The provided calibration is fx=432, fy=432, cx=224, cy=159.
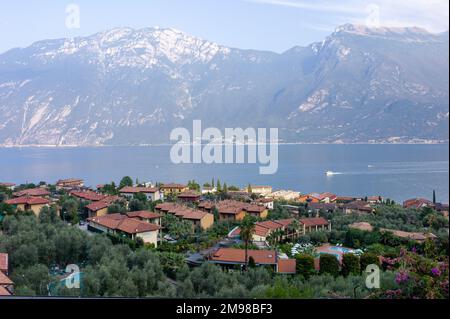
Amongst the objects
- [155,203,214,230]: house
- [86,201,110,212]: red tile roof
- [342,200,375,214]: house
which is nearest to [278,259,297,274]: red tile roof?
[155,203,214,230]: house

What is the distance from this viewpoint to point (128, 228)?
7891 mm

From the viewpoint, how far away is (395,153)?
35.6 m

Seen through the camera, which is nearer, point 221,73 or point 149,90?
point 221,73

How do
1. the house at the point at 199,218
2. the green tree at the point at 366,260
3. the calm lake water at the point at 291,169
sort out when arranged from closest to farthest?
1. the green tree at the point at 366,260
2. the house at the point at 199,218
3. the calm lake water at the point at 291,169

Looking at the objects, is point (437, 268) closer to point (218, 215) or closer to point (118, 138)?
point (218, 215)

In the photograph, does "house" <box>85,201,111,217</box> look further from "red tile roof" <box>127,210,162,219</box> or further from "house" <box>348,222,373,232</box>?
"house" <box>348,222,373,232</box>

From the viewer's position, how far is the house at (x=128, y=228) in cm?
778

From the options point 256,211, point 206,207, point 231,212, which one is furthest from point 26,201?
point 256,211

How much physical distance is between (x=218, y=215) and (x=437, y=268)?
937 cm

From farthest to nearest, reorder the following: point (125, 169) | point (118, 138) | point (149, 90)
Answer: point (125, 169) → point (118, 138) → point (149, 90)

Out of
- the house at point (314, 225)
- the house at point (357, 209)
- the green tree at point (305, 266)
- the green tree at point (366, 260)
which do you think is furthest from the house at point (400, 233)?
the house at point (357, 209)

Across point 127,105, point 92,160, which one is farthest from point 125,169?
point 127,105

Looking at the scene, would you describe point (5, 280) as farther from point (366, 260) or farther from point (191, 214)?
point (191, 214)

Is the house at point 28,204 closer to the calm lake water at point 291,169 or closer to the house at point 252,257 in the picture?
the house at point 252,257
